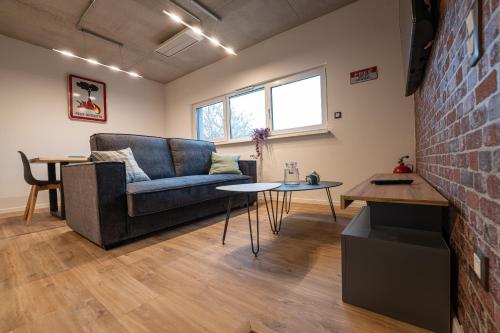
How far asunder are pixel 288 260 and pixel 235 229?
771 millimetres

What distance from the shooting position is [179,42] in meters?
3.35

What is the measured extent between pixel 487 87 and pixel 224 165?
263cm

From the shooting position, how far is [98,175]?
1.61 m

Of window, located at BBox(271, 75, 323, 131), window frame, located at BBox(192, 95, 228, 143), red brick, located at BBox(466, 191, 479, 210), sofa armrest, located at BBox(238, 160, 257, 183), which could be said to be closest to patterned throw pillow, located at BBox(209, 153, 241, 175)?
sofa armrest, located at BBox(238, 160, 257, 183)

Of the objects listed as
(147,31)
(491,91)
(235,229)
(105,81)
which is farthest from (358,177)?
(105,81)

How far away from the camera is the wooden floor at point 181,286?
0.89 metres

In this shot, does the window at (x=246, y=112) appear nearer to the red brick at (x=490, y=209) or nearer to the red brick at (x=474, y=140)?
the red brick at (x=474, y=140)

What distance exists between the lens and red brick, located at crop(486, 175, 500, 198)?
48 cm

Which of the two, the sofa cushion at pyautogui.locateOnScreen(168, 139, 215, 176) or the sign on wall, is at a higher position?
the sign on wall

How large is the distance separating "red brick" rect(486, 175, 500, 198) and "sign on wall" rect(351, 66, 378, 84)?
2.52 m

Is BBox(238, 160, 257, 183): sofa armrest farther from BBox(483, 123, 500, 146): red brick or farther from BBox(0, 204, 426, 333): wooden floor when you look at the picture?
BBox(483, 123, 500, 146): red brick

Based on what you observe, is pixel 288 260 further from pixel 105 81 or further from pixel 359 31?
pixel 105 81

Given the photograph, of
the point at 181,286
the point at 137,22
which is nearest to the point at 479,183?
the point at 181,286

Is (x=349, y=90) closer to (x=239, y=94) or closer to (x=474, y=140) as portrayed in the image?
(x=239, y=94)
